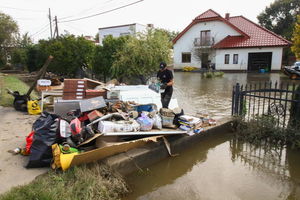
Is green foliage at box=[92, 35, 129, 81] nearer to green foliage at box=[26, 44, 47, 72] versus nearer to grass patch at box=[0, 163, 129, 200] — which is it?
grass patch at box=[0, 163, 129, 200]

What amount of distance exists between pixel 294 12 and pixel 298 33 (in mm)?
20077

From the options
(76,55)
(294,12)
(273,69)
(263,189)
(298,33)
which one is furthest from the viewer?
(294,12)

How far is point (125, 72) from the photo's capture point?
8.84 meters

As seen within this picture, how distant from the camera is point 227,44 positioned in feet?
77.4

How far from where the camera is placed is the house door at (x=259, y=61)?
22.4 meters

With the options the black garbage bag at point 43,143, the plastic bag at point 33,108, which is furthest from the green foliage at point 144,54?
the black garbage bag at point 43,143

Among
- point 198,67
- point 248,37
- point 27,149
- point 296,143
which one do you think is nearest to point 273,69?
point 248,37

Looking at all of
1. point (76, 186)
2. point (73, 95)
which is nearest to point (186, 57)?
point (73, 95)

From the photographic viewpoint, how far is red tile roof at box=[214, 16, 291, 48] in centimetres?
2127

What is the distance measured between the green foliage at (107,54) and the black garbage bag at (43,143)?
6.53 meters

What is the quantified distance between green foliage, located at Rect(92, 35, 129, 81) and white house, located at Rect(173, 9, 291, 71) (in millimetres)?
17006

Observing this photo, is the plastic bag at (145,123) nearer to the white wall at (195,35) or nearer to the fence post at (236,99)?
the fence post at (236,99)

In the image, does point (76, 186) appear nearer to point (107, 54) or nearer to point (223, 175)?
point (223, 175)

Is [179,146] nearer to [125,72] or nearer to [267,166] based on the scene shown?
[267,166]
